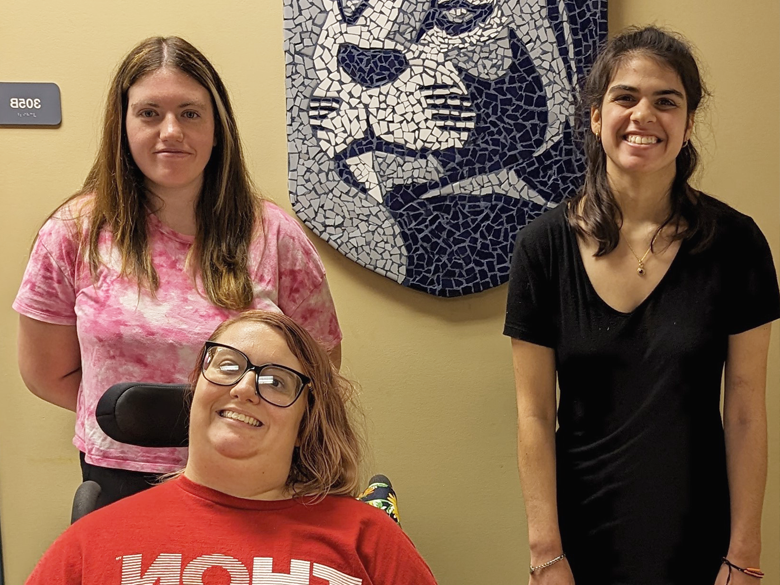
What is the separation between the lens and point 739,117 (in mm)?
2197

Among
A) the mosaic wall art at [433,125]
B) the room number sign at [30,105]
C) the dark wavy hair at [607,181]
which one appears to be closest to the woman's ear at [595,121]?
the dark wavy hair at [607,181]

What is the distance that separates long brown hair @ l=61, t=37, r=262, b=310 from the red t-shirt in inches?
14.5

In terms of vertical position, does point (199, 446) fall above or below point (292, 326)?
below

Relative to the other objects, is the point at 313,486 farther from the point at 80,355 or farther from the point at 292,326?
the point at 80,355

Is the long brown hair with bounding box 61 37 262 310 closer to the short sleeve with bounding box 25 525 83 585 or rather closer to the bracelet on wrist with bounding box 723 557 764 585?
the short sleeve with bounding box 25 525 83 585

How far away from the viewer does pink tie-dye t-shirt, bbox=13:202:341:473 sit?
144 centimetres

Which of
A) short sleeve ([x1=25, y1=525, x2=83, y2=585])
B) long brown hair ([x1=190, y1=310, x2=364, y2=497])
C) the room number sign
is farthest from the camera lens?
the room number sign

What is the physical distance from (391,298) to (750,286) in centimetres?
94

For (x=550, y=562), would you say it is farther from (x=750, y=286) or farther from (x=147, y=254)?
(x=147, y=254)

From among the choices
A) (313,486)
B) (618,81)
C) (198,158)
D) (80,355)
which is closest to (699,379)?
(618,81)

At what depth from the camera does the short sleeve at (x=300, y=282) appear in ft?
5.21

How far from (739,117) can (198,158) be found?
1457 mm

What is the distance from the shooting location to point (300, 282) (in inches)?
63.1

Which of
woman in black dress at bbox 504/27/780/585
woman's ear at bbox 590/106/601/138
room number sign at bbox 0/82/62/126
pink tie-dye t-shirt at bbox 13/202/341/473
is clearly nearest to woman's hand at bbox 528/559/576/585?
woman in black dress at bbox 504/27/780/585
